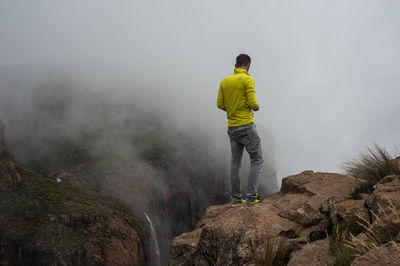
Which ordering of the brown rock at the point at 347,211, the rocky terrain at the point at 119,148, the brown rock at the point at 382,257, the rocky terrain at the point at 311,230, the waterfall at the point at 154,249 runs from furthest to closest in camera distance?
the rocky terrain at the point at 119,148 → the waterfall at the point at 154,249 → the brown rock at the point at 347,211 → the rocky terrain at the point at 311,230 → the brown rock at the point at 382,257

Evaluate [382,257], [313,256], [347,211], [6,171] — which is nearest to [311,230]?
[347,211]

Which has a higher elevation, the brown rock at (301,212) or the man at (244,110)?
the man at (244,110)

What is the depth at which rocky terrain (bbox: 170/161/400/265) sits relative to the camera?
340 cm

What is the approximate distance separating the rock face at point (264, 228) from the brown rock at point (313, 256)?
0.5 inches

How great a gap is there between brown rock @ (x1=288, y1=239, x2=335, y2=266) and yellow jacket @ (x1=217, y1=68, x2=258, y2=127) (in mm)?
3222

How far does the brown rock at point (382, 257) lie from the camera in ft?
8.86

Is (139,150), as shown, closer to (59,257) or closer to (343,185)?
(59,257)

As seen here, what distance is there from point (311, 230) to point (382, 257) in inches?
92.4

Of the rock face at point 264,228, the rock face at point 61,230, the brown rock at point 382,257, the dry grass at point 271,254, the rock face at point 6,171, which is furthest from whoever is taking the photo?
the rock face at point 6,171

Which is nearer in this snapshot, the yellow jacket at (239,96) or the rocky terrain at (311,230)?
the rocky terrain at (311,230)

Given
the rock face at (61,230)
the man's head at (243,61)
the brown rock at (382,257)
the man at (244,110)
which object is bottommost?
the rock face at (61,230)

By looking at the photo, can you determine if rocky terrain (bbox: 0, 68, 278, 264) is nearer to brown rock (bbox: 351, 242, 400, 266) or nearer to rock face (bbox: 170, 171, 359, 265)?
rock face (bbox: 170, 171, 359, 265)

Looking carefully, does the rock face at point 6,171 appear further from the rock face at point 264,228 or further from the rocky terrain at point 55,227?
the rock face at point 264,228

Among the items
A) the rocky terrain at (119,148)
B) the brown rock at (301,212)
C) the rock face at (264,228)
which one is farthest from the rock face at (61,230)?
the brown rock at (301,212)
